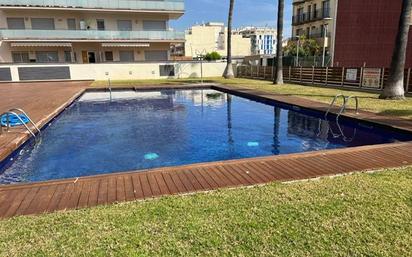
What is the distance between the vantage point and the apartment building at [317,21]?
4078 cm

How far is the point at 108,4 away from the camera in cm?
3334

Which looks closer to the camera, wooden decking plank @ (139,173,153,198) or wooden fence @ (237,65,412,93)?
wooden decking plank @ (139,173,153,198)

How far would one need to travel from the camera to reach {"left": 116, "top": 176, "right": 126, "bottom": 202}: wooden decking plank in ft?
13.7

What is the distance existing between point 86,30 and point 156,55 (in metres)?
7.81

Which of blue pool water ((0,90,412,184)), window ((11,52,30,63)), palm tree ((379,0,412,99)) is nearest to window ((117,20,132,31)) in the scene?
window ((11,52,30,63))

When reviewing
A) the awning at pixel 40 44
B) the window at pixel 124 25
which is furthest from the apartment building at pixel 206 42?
the awning at pixel 40 44

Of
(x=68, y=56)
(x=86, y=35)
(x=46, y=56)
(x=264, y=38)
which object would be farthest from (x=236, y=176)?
(x=264, y=38)

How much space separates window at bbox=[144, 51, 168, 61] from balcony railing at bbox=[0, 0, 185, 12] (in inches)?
186

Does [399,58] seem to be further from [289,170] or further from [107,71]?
[107,71]

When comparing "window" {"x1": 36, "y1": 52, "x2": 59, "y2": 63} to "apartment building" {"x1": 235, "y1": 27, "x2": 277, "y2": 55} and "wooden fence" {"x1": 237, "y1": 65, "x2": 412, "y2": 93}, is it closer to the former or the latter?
"wooden fence" {"x1": 237, "y1": 65, "x2": 412, "y2": 93}

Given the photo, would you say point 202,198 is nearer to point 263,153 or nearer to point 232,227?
point 232,227

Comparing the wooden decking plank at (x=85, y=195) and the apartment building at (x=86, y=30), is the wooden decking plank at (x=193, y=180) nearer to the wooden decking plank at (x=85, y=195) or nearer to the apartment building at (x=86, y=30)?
the wooden decking plank at (x=85, y=195)

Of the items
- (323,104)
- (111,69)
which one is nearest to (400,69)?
(323,104)

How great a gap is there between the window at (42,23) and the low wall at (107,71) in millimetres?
5609
